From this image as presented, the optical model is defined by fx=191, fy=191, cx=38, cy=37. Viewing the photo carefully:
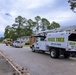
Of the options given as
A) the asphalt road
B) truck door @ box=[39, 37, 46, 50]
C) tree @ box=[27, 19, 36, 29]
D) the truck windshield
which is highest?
tree @ box=[27, 19, 36, 29]

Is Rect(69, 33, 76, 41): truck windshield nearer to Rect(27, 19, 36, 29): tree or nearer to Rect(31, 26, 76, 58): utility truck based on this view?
Rect(31, 26, 76, 58): utility truck

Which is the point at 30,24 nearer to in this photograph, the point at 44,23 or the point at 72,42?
the point at 44,23

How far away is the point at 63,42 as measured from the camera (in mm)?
17109

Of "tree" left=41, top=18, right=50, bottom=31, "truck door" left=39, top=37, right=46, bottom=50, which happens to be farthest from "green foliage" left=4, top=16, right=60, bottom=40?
"truck door" left=39, top=37, right=46, bottom=50

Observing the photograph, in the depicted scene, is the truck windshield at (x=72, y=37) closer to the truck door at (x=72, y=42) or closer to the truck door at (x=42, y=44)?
the truck door at (x=72, y=42)

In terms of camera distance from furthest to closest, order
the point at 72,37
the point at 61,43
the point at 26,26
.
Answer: the point at 26,26
the point at 61,43
the point at 72,37

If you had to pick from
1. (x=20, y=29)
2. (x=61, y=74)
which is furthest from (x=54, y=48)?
(x=20, y=29)

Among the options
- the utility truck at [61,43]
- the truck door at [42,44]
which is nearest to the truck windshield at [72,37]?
the utility truck at [61,43]

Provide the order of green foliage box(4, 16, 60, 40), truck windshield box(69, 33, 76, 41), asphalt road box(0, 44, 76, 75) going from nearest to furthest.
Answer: asphalt road box(0, 44, 76, 75)
truck windshield box(69, 33, 76, 41)
green foliage box(4, 16, 60, 40)

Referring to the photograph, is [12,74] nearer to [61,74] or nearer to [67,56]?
[61,74]

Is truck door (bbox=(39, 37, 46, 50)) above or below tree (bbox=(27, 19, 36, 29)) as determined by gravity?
below

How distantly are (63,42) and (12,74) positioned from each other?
841 cm

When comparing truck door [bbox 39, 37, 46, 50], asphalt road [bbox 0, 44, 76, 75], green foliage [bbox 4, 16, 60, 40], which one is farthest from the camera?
green foliage [bbox 4, 16, 60, 40]

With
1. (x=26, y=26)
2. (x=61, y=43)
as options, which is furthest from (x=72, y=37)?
(x=26, y=26)
